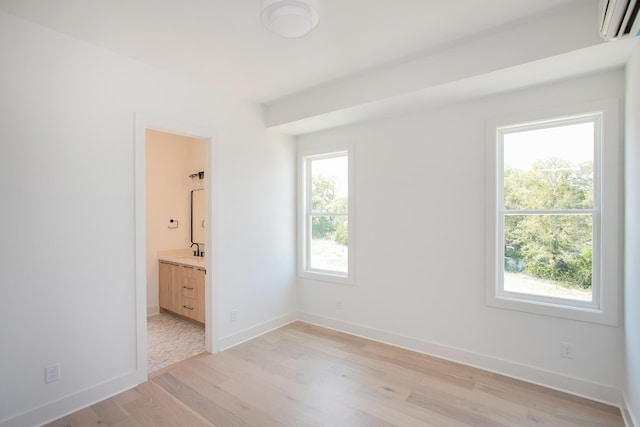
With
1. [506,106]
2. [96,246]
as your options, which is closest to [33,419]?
[96,246]

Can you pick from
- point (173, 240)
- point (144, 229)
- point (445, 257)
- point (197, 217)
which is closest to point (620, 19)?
point (445, 257)

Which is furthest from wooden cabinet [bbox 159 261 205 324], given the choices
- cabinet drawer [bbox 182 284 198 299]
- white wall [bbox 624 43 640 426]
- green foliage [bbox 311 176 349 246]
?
white wall [bbox 624 43 640 426]

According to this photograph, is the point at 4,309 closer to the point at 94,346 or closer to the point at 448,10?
the point at 94,346

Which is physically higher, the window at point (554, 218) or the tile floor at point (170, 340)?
the window at point (554, 218)

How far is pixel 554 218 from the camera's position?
8.87 ft

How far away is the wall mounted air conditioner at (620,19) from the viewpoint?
1.37 metres

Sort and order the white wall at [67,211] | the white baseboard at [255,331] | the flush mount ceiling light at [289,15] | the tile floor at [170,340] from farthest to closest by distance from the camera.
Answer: the white baseboard at [255,331]
the tile floor at [170,340]
the white wall at [67,211]
the flush mount ceiling light at [289,15]

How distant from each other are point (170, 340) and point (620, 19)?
15.0ft

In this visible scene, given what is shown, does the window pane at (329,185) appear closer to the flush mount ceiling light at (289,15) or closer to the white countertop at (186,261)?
the white countertop at (186,261)

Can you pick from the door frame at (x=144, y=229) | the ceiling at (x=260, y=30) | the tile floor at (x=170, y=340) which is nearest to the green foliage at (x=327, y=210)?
the door frame at (x=144, y=229)

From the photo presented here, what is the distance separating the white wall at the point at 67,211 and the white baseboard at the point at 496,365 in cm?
241

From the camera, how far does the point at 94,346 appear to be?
8.09 feet

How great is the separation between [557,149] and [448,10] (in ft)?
5.13

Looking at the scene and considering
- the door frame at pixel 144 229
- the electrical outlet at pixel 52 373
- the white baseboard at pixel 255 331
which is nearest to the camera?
the electrical outlet at pixel 52 373
